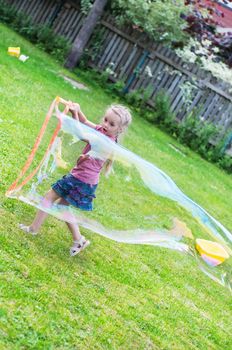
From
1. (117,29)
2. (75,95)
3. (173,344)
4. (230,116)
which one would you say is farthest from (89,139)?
(117,29)

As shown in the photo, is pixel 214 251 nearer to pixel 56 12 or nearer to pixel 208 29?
pixel 208 29

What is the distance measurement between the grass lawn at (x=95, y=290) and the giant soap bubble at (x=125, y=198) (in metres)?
0.06

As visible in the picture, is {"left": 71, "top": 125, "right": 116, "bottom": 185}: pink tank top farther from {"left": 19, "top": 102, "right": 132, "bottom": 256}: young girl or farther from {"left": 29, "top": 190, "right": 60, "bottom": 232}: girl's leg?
{"left": 29, "top": 190, "right": 60, "bottom": 232}: girl's leg

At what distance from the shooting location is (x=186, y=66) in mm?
A: 13562

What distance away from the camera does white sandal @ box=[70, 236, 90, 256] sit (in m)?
5.01

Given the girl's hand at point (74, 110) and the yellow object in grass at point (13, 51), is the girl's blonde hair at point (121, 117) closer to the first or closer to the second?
the girl's hand at point (74, 110)

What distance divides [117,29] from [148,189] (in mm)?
9985

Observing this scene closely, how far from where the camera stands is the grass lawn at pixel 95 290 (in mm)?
3939

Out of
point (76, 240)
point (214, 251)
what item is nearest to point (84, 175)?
point (76, 240)

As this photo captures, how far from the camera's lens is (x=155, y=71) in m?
13.8

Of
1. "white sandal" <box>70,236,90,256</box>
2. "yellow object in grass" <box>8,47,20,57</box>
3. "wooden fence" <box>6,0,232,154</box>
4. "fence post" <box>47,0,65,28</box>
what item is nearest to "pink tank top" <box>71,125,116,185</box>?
"white sandal" <box>70,236,90,256</box>

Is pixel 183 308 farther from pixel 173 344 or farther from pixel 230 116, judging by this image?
pixel 230 116

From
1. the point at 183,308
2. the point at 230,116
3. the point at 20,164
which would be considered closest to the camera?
the point at 183,308

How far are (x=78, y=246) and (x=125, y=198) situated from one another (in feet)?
1.99
